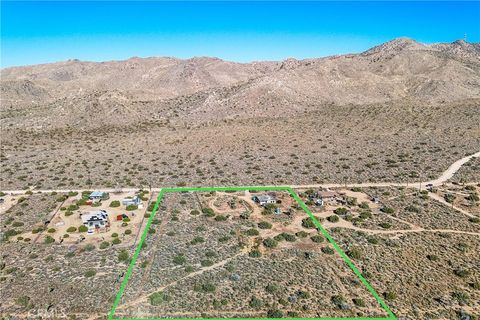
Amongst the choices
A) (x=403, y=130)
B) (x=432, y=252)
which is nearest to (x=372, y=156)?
(x=403, y=130)

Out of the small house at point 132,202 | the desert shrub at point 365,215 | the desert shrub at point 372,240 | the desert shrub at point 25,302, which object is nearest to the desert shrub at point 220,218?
the small house at point 132,202

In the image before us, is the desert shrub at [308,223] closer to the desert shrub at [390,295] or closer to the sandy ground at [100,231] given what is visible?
the desert shrub at [390,295]

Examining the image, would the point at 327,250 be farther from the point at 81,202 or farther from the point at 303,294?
the point at 81,202

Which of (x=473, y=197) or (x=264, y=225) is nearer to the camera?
(x=264, y=225)

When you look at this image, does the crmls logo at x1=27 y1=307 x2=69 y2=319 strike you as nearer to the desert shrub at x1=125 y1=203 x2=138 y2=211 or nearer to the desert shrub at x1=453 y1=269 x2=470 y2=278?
the desert shrub at x1=125 y1=203 x2=138 y2=211

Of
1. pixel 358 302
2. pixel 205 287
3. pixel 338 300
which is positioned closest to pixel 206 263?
pixel 205 287

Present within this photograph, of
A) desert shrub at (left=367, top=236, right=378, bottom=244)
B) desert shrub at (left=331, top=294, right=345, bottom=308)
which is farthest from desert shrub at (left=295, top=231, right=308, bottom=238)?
desert shrub at (left=331, top=294, right=345, bottom=308)

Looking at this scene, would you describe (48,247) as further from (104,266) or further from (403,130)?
(403,130)
